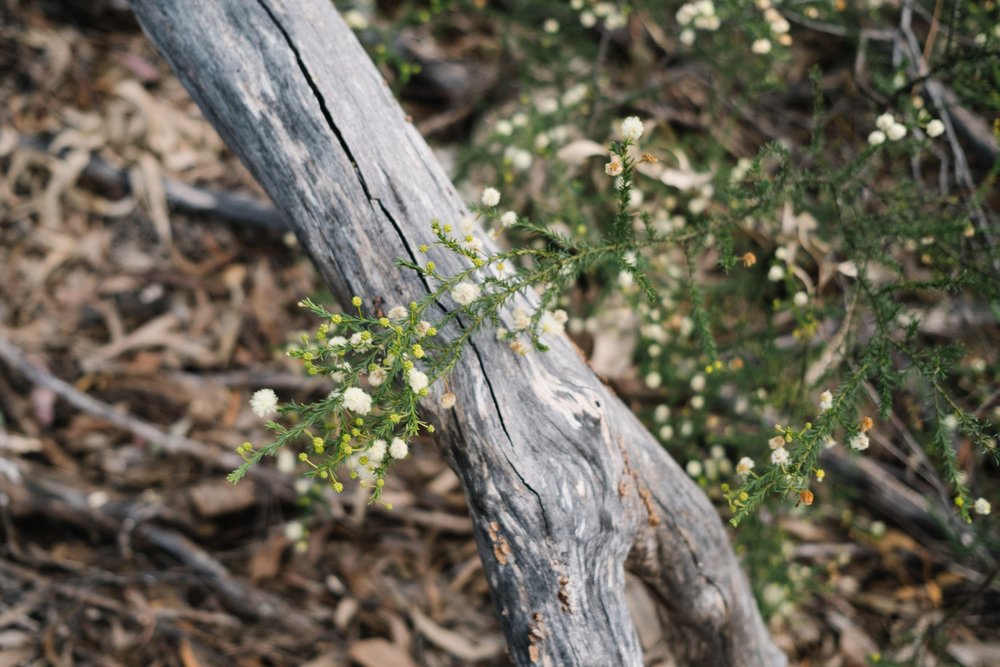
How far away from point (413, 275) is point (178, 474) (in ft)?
6.66

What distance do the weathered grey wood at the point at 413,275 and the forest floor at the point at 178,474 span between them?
1.08m

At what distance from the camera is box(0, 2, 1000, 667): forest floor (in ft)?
9.04

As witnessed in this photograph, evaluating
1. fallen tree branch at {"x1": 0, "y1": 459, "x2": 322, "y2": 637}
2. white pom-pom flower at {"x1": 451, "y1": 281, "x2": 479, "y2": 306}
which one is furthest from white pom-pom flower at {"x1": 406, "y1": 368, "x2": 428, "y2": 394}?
fallen tree branch at {"x1": 0, "y1": 459, "x2": 322, "y2": 637}

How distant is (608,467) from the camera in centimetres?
178

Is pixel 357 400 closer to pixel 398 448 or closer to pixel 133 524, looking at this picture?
pixel 398 448

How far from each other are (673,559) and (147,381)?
2564mm

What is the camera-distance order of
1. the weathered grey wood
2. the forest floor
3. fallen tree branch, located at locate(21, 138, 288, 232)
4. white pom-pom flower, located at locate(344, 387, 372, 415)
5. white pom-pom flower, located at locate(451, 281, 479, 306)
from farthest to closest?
fallen tree branch, located at locate(21, 138, 288, 232) → the forest floor → the weathered grey wood → white pom-pom flower, located at locate(451, 281, 479, 306) → white pom-pom flower, located at locate(344, 387, 372, 415)

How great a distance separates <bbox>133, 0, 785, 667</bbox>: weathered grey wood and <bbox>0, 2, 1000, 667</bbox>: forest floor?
108cm

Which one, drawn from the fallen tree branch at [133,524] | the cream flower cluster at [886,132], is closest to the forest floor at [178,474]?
the fallen tree branch at [133,524]

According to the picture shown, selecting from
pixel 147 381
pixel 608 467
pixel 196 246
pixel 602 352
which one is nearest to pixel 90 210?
pixel 196 246

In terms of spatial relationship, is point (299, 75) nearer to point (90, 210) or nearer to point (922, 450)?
point (90, 210)

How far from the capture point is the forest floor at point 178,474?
9.04 feet

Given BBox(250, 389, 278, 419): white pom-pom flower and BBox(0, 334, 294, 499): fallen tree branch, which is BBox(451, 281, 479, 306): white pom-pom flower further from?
BBox(0, 334, 294, 499): fallen tree branch

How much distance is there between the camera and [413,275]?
5.49ft
